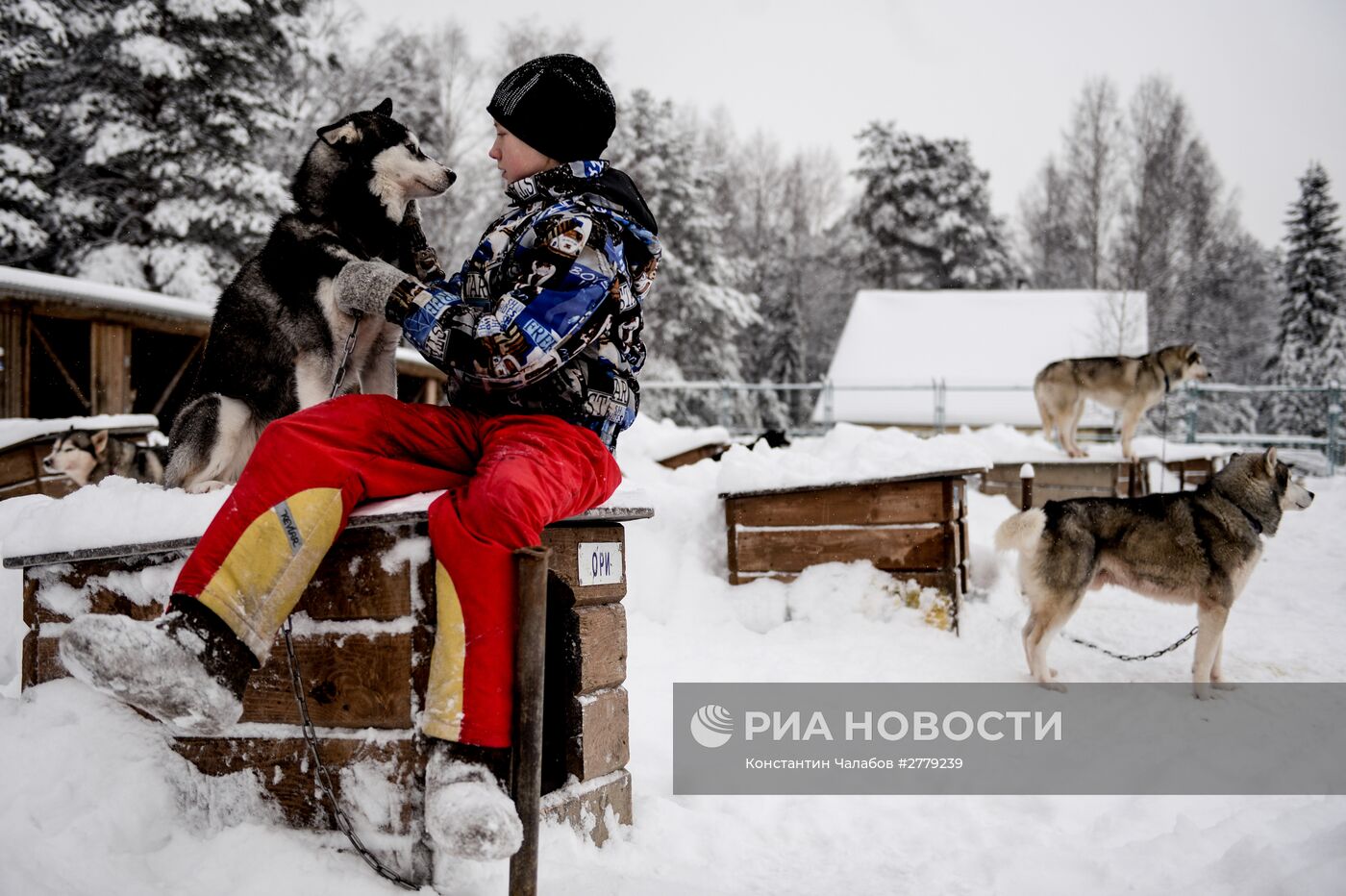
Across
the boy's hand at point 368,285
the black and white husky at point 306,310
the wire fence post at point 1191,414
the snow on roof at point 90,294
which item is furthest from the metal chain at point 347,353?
the wire fence post at point 1191,414

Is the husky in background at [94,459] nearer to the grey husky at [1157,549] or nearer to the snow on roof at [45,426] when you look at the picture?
the snow on roof at [45,426]

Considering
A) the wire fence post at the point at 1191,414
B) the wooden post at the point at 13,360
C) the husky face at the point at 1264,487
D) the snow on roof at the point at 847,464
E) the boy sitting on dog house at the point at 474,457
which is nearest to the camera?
the boy sitting on dog house at the point at 474,457

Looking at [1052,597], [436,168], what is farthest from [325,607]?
[1052,597]

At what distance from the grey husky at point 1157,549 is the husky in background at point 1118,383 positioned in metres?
5.05

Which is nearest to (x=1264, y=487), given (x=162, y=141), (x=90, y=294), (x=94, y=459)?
(x=94, y=459)

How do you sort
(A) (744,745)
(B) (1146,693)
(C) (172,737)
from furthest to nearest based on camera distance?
(B) (1146,693), (A) (744,745), (C) (172,737)

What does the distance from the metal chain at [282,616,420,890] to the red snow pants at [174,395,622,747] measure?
10.5 inches

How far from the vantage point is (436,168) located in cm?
289

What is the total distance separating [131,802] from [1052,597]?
4461 millimetres

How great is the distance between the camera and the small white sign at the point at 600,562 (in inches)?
94.1

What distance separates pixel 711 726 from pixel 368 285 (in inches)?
94.3

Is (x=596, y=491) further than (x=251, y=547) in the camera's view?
Yes

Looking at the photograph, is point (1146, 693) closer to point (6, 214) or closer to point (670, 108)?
point (6, 214)

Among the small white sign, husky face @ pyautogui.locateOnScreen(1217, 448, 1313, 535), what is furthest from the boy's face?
husky face @ pyautogui.locateOnScreen(1217, 448, 1313, 535)
